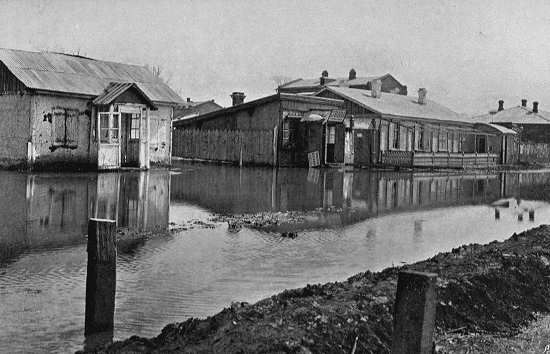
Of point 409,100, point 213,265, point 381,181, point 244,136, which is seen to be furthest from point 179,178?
point 409,100

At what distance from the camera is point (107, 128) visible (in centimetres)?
3011

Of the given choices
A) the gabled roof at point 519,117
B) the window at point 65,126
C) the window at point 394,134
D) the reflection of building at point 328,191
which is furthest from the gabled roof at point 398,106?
the window at point 65,126

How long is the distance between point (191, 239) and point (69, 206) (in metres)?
5.12

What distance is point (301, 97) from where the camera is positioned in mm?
40156

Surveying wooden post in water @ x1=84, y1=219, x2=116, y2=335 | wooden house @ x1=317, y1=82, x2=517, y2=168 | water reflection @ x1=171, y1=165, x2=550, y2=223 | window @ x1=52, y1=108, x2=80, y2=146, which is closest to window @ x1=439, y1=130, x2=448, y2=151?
wooden house @ x1=317, y1=82, x2=517, y2=168

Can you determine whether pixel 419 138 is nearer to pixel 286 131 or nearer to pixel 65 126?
pixel 286 131

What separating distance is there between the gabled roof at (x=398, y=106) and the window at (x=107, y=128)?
803 inches

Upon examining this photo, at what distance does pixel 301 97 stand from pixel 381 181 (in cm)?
1116

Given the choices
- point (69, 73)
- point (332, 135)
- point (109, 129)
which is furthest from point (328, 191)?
point (332, 135)

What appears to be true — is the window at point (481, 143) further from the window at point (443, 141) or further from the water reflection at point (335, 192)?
the water reflection at point (335, 192)

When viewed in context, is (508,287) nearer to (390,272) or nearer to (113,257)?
(390,272)

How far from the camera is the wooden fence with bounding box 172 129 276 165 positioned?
39938 millimetres

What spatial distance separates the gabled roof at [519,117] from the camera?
233ft

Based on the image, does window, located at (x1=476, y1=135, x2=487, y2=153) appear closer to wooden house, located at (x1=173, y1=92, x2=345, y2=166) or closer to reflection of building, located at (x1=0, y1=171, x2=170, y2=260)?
wooden house, located at (x1=173, y1=92, x2=345, y2=166)
